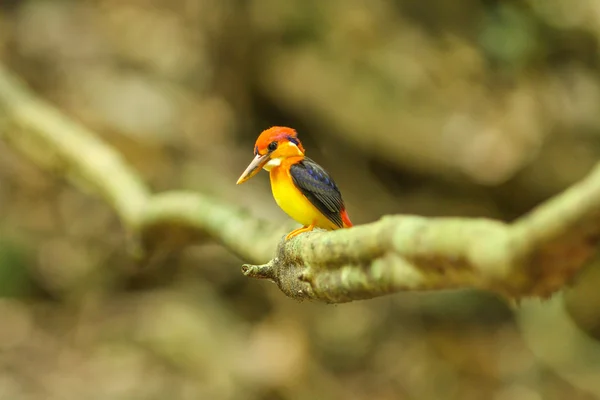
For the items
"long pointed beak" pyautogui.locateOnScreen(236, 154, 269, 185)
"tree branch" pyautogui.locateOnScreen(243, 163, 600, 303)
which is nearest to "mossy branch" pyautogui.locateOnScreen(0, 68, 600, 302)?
"tree branch" pyautogui.locateOnScreen(243, 163, 600, 303)

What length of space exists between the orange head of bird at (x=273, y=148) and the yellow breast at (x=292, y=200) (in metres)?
0.02

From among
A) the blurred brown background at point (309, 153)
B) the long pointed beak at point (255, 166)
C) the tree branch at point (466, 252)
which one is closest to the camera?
the tree branch at point (466, 252)

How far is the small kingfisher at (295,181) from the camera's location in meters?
1.21

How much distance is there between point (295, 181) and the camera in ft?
3.98

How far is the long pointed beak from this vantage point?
1177 millimetres

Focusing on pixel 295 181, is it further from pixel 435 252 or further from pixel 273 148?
pixel 435 252

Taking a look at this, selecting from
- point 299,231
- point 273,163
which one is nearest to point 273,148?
point 273,163

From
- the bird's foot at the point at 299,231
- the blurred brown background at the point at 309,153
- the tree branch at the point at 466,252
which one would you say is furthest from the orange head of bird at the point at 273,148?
the blurred brown background at the point at 309,153

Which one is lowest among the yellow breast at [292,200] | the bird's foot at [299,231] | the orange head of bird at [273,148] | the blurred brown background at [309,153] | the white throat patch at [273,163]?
the bird's foot at [299,231]

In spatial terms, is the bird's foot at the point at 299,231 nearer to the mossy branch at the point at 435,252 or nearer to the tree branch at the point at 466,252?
the mossy branch at the point at 435,252

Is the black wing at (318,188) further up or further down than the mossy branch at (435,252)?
further up

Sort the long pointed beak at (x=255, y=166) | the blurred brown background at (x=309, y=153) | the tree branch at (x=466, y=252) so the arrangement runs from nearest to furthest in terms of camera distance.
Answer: the tree branch at (x=466, y=252) < the long pointed beak at (x=255, y=166) < the blurred brown background at (x=309, y=153)

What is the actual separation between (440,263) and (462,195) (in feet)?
13.6

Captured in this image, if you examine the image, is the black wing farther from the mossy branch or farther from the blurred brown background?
the blurred brown background
